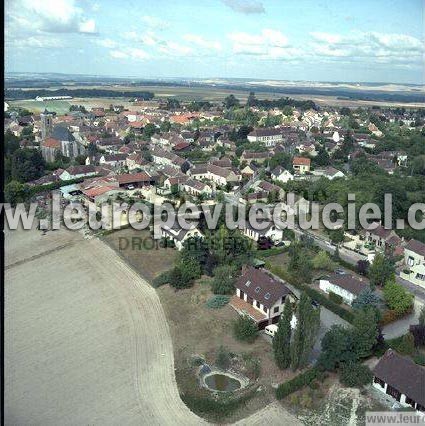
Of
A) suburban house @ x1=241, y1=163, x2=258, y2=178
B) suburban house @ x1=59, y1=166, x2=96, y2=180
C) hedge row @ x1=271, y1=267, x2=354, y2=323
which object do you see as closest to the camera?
hedge row @ x1=271, y1=267, x2=354, y2=323

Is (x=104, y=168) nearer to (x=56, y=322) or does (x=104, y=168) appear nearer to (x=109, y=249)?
(x=109, y=249)

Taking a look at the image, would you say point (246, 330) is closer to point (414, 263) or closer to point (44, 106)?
point (414, 263)

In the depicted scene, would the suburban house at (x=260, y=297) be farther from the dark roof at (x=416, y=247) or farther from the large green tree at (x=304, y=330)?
the dark roof at (x=416, y=247)

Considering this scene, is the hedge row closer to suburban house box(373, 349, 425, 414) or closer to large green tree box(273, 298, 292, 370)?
suburban house box(373, 349, 425, 414)

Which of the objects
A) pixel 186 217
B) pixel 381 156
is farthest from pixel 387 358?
pixel 381 156

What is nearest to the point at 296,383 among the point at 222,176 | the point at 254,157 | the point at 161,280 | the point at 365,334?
the point at 365,334

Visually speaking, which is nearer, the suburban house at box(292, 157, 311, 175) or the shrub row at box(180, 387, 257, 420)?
the shrub row at box(180, 387, 257, 420)

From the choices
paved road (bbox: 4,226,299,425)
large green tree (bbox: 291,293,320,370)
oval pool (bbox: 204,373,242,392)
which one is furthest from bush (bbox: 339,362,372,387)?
oval pool (bbox: 204,373,242,392)
